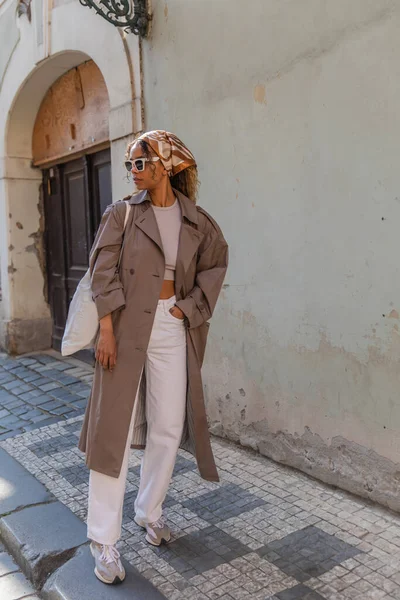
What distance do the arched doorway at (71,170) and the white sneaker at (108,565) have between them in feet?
15.1

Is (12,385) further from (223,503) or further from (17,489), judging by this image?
(223,503)

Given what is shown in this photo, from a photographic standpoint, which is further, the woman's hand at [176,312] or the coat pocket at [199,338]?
the coat pocket at [199,338]

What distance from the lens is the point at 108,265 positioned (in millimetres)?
2701

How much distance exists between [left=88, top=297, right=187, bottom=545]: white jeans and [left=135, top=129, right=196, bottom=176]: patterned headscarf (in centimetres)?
62

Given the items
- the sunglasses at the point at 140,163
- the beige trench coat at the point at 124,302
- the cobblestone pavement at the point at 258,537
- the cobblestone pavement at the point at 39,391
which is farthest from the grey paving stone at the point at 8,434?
the sunglasses at the point at 140,163

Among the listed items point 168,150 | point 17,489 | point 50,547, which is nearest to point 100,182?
point 17,489

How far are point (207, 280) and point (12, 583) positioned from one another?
172cm

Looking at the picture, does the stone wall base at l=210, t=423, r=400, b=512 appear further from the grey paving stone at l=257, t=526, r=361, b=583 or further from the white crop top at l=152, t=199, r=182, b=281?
the white crop top at l=152, t=199, r=182, b=281

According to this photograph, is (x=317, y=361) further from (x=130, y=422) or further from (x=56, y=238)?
(x=56, y=238)

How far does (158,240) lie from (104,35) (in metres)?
3.72

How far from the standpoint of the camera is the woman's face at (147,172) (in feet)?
9.08

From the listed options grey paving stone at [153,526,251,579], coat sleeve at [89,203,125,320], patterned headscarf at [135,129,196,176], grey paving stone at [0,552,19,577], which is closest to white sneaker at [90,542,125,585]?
grey paving stone at [153,526,251,579]

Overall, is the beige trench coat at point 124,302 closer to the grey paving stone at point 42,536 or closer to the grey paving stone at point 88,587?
the grey paving stone at point 88,587

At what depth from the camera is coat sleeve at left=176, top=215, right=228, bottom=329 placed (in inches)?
112
